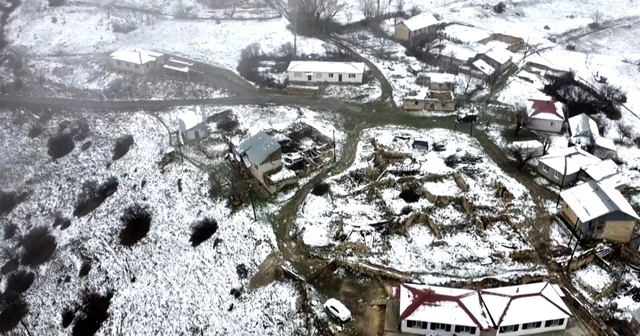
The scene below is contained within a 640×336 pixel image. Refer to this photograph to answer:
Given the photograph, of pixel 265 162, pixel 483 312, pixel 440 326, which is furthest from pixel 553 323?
pixel 265 162

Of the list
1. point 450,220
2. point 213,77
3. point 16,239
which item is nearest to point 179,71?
point 213,77

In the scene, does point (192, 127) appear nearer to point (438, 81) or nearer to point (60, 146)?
point (60, 146)

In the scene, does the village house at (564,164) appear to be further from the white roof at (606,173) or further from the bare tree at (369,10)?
the bare tree at (369,10)

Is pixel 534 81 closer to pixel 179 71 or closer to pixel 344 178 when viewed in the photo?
pixel 344 178

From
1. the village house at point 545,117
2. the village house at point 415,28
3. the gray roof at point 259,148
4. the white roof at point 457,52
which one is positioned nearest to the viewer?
the gray roof at point 259,148

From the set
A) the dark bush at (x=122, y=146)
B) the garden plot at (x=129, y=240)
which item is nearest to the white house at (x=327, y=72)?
the garden plot at (x=129, y=240)

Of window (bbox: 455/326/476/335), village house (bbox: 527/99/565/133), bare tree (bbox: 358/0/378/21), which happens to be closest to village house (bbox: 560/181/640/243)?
village house (bbox: 527/99/565/133)

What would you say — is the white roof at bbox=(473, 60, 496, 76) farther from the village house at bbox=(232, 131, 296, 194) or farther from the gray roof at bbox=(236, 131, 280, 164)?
the gray roof at bbox=(236, 131, 280, 164)
